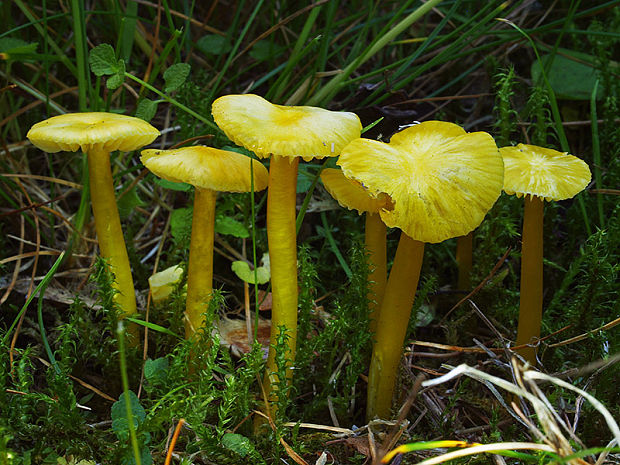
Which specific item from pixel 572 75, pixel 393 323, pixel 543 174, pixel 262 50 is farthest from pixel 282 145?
pixel 572 75

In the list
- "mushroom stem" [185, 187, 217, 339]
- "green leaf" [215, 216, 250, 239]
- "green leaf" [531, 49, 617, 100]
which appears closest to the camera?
"mushroom stem" [185, 187, 217, 339]

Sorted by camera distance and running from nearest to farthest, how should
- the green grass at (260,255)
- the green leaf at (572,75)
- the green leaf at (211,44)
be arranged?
the green grass at (260,255)
the green leaf at (572,75)
the green leaf at (211,44)

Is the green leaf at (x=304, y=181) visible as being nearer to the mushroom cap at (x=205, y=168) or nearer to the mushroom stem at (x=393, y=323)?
the mushroom cap at (x=205, y=168)

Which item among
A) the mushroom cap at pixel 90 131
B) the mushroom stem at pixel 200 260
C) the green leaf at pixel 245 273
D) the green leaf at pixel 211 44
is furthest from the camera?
the green leaf at pixel 211 44

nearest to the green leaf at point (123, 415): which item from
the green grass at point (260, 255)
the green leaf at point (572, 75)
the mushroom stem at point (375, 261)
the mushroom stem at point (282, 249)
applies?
the green grass at point (260, 255)

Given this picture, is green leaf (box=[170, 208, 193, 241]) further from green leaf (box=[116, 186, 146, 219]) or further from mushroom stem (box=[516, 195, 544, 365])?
mushroom stem (box=[516, 195, 544, 365])

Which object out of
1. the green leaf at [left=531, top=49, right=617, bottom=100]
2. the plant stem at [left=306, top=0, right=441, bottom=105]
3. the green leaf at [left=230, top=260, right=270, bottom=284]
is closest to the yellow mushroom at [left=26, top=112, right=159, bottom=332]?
the green leaf at [left=230, top=260, right=270, bottom=284]
